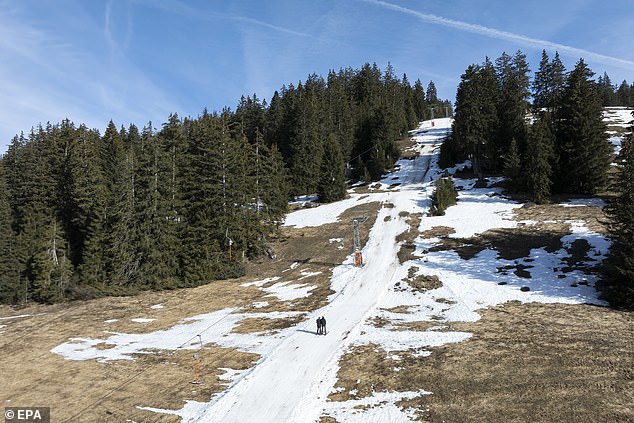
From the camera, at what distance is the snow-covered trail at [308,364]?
51.2 ft

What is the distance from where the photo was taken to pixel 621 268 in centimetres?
2477

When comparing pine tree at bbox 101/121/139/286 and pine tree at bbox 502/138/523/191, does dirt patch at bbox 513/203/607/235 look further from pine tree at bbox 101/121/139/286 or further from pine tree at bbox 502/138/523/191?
pine tree at bbox 101/121/139/286

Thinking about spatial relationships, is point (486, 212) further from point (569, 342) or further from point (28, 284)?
point (28, 284)

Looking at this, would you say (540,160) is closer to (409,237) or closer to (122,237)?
(409,237)

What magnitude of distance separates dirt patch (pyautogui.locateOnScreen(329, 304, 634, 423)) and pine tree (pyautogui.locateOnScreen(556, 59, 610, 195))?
27.2 metres

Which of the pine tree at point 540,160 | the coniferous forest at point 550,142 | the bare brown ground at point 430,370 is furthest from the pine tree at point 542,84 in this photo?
the bare brown ground at point 430,370

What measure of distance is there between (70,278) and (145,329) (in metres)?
18.4

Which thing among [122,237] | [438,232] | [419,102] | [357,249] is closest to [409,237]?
[438,232]

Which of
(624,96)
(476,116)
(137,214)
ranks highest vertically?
(624,96)

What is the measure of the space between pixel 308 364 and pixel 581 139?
4337 cm

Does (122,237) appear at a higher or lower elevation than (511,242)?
higher

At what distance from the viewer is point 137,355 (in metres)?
23.7

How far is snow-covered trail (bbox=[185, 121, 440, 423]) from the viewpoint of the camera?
51.2 feet

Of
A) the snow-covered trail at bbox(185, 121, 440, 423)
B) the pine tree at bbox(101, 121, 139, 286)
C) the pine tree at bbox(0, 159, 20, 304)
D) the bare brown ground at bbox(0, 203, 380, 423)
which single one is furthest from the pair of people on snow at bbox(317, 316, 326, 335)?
the pine tree at bbox(0, 159, 20, 304)
